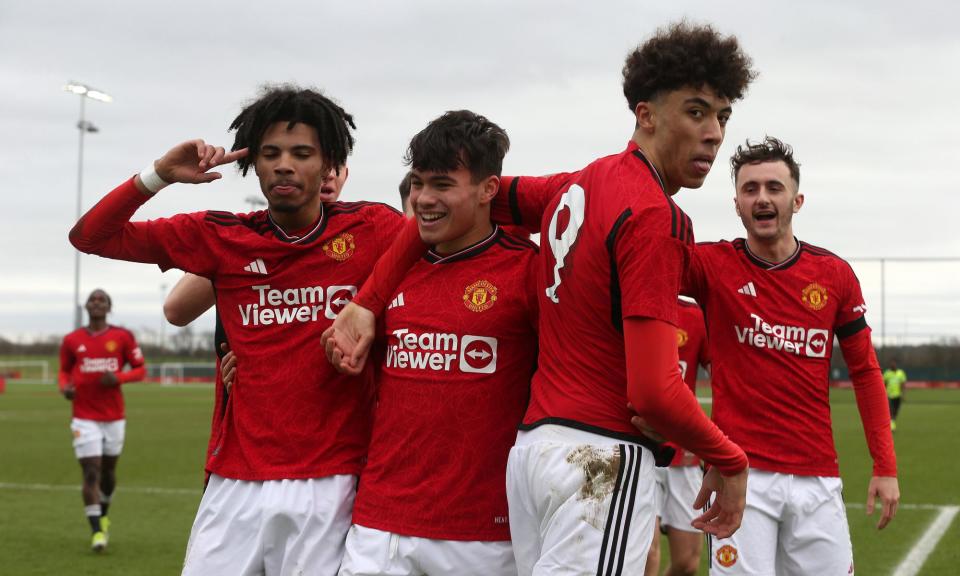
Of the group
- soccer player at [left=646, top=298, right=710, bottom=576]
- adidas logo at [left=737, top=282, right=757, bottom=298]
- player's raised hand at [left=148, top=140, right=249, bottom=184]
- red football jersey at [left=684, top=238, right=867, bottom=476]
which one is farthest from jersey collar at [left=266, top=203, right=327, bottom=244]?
soccer player at [left=646, top=298, right=710, bottom=576]

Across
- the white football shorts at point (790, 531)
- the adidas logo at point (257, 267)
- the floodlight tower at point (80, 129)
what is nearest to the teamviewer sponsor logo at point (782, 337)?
the white football shorts at point (790, 531)

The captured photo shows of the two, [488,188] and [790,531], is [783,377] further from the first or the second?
[488,188]

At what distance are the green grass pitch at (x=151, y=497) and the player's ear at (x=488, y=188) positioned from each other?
20.9 ft

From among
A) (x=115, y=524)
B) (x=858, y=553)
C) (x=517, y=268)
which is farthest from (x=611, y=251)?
(x=115, y=524)

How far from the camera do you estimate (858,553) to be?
32.5 feet

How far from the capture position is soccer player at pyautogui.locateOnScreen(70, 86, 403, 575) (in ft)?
12.5

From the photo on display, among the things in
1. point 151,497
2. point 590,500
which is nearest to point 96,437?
point 151,497

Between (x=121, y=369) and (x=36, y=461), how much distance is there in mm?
7319

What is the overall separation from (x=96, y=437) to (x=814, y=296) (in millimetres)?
8500

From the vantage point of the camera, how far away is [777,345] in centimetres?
513

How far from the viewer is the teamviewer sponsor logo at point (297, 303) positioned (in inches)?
156

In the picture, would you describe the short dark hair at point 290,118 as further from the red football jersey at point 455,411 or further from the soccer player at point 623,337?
the soccer player at point 623,337

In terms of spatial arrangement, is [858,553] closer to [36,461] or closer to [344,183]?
[344,183]

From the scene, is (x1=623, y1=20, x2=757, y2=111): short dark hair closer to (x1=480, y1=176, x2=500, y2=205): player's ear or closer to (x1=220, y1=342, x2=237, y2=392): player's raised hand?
(x1=480, y1=176, x2=500, y2=205): player's ear
